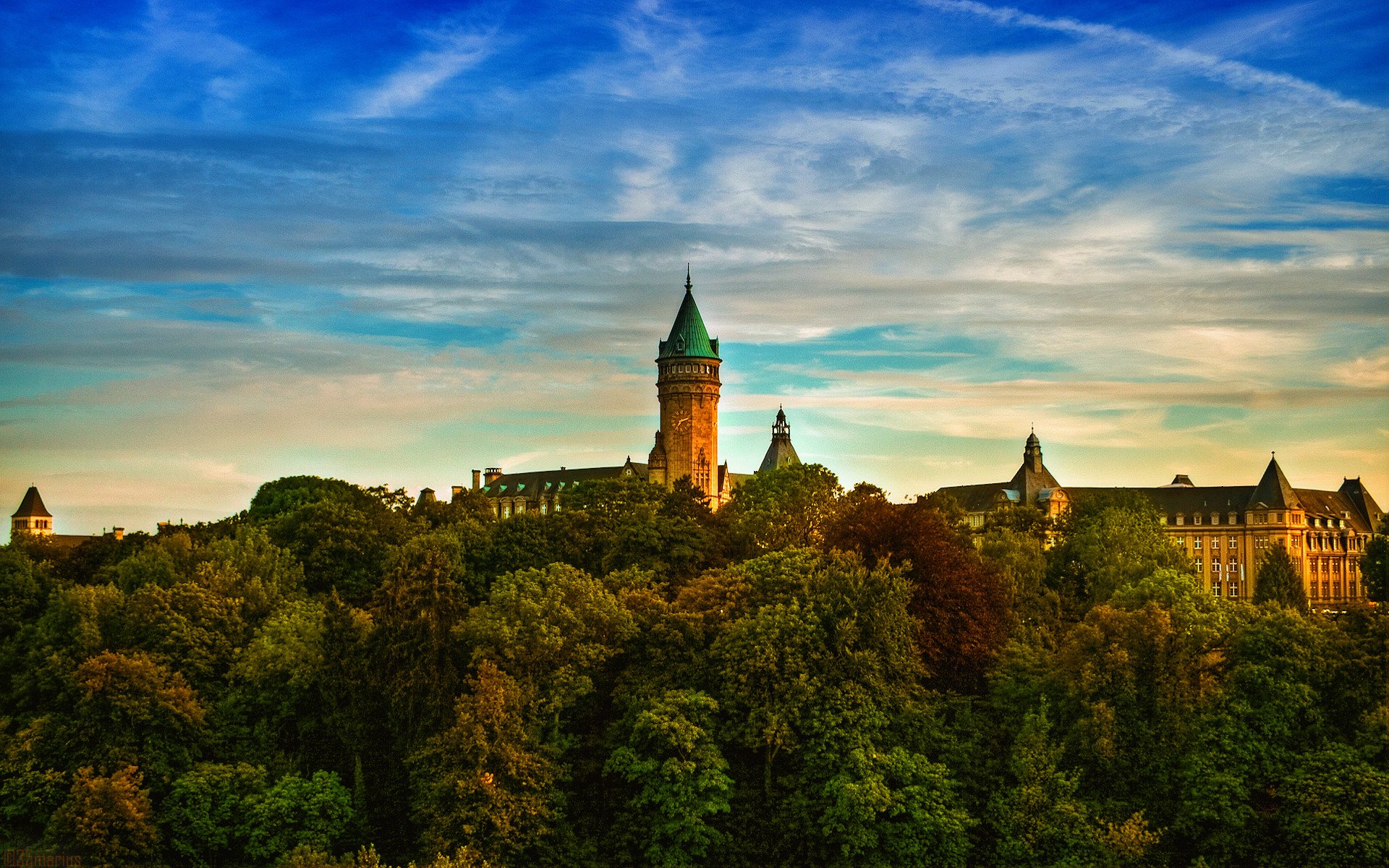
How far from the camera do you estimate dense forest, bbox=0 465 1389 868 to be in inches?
1526

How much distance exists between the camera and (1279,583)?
6481cm

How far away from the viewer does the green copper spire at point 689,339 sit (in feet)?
344

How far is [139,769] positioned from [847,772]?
2272cm

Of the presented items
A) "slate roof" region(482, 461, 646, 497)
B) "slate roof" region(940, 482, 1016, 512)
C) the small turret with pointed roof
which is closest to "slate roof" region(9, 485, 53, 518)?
the small turret with pointed roof

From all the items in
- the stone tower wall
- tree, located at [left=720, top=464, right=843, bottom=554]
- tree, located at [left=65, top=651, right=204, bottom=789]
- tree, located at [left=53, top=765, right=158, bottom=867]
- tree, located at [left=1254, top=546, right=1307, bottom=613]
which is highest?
the stone tower wall

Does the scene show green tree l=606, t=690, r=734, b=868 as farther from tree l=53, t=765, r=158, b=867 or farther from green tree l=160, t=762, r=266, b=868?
tree l=53, t=765, r=158, b=867

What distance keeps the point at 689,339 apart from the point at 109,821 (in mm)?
67823

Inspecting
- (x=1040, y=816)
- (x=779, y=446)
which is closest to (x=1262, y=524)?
(x=779, y=446)

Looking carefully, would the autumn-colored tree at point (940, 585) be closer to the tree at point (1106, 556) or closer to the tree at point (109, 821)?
the tree at point (1106, 556)

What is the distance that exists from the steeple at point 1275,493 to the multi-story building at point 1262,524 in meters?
0.06

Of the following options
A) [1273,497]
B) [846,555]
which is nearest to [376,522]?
[846,555]

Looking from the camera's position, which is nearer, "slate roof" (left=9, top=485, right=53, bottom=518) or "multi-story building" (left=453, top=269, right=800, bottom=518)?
"multi-story building" (left=453, top=269, right=800, bottom=518)

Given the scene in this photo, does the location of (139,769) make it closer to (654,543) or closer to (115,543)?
(654,543)

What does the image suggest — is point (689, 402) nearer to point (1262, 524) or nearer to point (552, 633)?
point (1262, 524)
